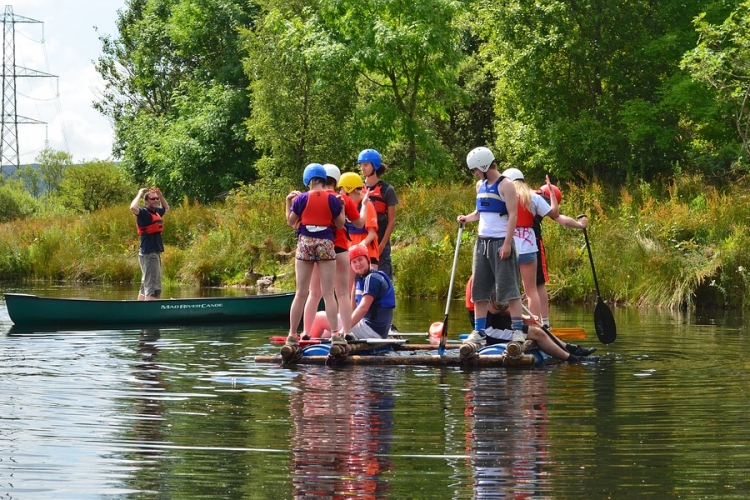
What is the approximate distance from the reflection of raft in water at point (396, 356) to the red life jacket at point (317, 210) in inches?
44.6

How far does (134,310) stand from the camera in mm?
16688

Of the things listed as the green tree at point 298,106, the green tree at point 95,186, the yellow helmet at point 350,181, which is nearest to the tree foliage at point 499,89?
the green tree at point 298,106

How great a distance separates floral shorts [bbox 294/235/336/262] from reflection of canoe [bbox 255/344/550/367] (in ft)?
3.00

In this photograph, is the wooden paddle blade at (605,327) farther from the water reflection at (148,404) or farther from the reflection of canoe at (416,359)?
the water reflection at (148,404)

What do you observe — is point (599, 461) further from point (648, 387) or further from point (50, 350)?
point (50, 350)

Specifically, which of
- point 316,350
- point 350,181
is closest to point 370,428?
point 316,350

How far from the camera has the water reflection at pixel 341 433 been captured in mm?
5887

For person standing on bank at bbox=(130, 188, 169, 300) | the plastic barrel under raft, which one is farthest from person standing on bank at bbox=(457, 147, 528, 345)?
person standing on bank at bbox=(130, 188, 169, 300)

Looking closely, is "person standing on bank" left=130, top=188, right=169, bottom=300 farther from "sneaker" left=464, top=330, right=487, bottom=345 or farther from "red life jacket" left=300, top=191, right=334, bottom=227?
"sneaker" left=464, top=330, right=487, bottom=345

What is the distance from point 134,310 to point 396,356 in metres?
6.61

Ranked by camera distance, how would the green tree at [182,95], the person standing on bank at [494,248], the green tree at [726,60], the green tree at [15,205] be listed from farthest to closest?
the green tree at [15,205]
the green tree at [182,95]
the green tree at [726,60]
the person standing on bank at [494,248]

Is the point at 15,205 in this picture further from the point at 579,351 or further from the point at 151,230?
the point at 579,351

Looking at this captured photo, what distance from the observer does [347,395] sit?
9141mm

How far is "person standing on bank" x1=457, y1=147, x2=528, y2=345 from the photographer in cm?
1074
